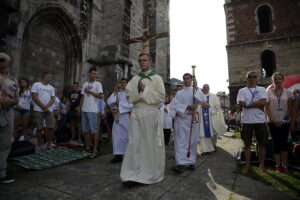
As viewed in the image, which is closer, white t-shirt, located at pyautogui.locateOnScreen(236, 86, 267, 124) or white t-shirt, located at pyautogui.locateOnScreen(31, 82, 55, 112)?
white t-shirt, located at pyautogui.locateOnScreen(236, 86, 267, 124)

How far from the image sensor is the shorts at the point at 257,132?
3.61 metres

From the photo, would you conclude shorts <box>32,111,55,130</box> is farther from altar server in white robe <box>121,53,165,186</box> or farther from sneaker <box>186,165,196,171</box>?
sneaker <box>186,165,196,171</box>

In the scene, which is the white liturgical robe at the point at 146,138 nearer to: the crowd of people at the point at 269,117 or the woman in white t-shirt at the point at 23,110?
the crowd of people at the point at 269,117

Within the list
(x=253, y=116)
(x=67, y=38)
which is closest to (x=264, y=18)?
(x=67, y=38)

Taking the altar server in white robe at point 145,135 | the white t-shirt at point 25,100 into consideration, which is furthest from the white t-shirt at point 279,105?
the white t-shirt at point 25,100

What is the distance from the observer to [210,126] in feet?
19.8

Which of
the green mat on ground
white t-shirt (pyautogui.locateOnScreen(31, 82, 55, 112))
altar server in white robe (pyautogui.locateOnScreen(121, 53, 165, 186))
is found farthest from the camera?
white t-shirt (pyautogui.locateOnScreen(31, 82, 55, 112))

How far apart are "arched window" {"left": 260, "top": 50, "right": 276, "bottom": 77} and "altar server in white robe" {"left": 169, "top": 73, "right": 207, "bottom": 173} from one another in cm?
1819

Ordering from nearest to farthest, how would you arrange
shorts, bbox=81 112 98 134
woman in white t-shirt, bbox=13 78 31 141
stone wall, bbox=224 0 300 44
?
shorts, bbox=81 112 98 134, woman in white t-shirt, bbox=13 78 31 141, stone wall, bbox=224 0 300 44

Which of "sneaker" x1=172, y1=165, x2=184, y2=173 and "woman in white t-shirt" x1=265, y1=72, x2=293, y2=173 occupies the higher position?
"woman in white t-shirt" x1=265, y1=72, x2=293, y2=173

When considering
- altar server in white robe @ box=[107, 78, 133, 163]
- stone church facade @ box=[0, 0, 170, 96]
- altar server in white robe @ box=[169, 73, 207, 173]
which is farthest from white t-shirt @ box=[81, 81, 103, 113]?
stone church facade @ box=[0, 0, 170, 96]

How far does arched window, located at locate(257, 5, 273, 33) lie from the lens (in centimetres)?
1964

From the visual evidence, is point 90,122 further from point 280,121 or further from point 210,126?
point 280,121

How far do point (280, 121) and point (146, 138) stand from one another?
2482 millimetres
